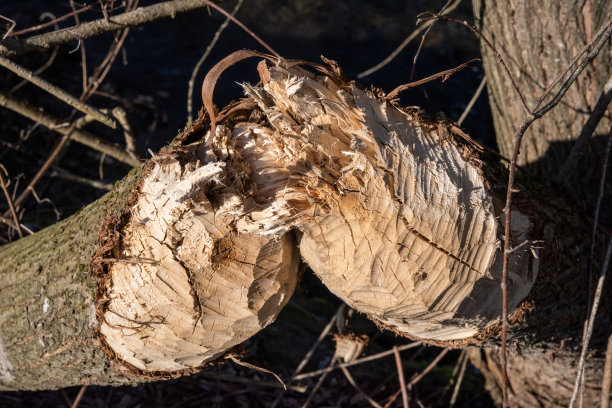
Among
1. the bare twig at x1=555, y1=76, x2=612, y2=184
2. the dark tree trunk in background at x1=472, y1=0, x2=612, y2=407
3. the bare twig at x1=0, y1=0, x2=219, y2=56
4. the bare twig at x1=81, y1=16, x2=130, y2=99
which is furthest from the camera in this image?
the bare twig at x1=81, y1=16, x2=130, y2=99

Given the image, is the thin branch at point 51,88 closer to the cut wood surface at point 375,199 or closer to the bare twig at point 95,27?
the bare twig at point 95,27

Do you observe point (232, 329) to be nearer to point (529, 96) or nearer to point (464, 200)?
point (464, 200)

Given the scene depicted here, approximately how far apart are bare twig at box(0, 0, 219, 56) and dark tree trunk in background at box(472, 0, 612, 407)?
1560mm

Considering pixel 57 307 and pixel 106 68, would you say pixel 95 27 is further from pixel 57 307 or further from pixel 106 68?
pixel 57 307

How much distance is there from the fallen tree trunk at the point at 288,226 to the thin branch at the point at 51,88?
0.86 metres

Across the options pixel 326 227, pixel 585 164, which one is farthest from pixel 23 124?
pixel 585 164

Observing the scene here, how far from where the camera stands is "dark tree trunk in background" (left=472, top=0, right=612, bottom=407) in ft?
8.08

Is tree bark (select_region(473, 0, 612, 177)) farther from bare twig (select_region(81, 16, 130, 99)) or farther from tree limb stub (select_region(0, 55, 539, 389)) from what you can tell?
bare twig (select_region(81, 16, 130, 99))

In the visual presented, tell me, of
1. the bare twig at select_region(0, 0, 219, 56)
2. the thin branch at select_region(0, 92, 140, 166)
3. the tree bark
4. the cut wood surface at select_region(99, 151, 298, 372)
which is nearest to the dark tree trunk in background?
the tree bark

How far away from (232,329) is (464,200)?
81 cm

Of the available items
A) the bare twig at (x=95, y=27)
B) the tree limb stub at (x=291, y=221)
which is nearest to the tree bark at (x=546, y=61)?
the tree limb stub at (x=291, y=221)

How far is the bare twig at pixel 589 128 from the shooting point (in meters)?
2.13

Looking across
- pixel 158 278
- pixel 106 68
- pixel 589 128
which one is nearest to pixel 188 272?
pixel 158 278

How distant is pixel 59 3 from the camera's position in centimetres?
548
